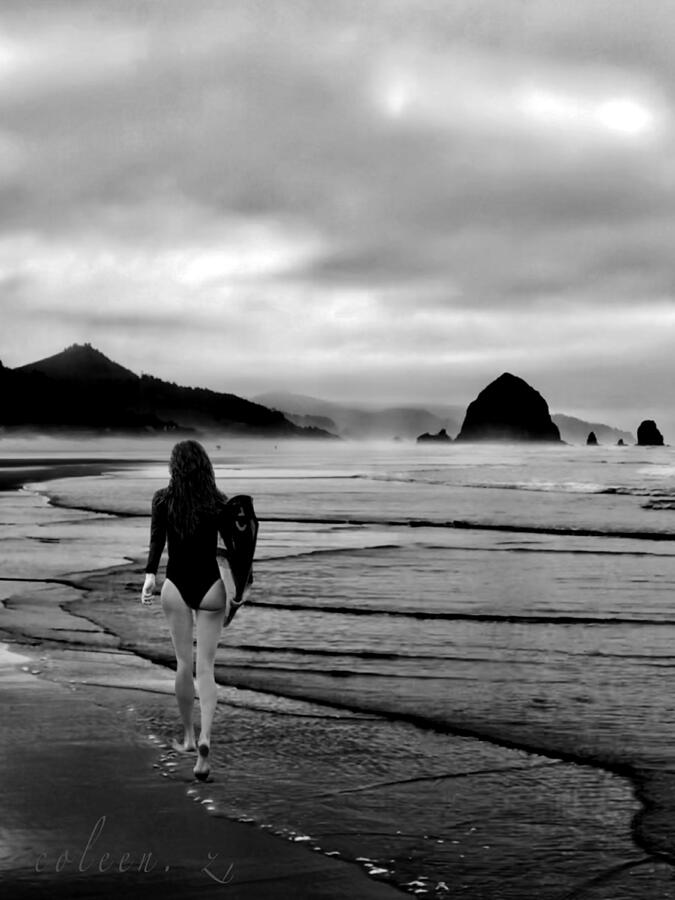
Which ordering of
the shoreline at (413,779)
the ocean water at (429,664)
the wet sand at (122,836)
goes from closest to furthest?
the wet sand at (122,836) < the shoreline at (413,779) < the ocean water at (429,664)

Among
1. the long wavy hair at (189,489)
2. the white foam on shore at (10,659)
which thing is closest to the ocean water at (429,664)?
the white foam on shore at (10,659)

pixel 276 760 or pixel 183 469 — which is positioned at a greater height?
pixel 183 469

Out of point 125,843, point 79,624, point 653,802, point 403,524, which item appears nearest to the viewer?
point 125,843

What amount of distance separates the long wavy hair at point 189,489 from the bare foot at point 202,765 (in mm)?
1303

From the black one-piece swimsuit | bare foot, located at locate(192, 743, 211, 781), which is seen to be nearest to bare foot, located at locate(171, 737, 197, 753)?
bare foot, located at locate(192, 743, 211, 781)

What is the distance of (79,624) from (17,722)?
486cm

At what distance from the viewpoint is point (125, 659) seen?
1082 centimetres

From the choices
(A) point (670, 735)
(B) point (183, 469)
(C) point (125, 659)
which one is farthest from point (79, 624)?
(A) point (670, 735)

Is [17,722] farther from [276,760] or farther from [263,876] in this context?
[263,876]

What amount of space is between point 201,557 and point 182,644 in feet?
1.99

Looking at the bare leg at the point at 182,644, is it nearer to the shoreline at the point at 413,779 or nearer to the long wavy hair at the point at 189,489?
the shoreline at the point at 413,779

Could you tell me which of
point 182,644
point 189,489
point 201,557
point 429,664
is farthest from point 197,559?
point 429,664

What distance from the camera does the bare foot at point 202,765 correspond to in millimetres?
6738

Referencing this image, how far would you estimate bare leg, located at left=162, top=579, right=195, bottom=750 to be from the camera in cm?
711
